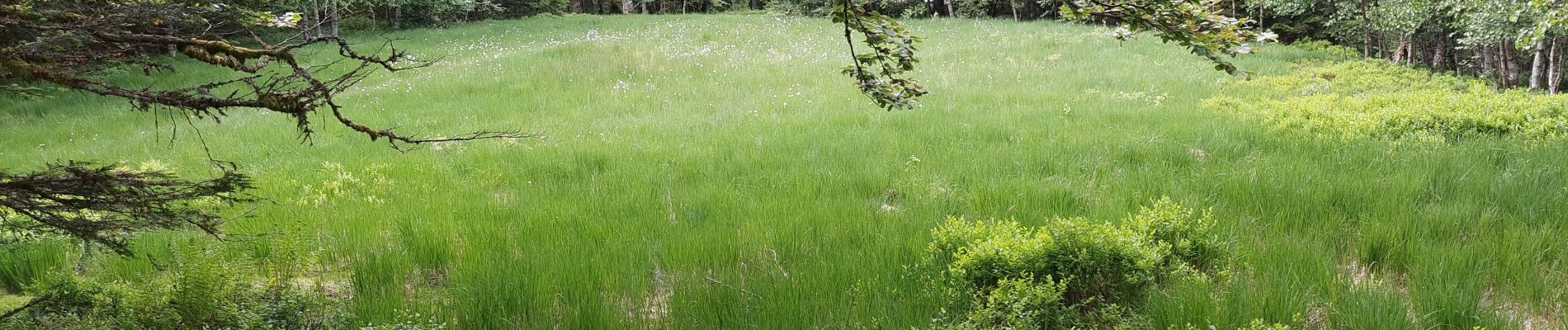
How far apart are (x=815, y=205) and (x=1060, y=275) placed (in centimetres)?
193

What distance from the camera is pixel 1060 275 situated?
3.46 metres

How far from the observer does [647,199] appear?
17.6 feet

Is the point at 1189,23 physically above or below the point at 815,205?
above

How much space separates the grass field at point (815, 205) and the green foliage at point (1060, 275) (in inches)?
6.4

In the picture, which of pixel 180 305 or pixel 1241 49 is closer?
pixel 1241 49

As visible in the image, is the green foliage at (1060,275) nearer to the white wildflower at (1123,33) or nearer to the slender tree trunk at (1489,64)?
the white wildflower at (1123,33)

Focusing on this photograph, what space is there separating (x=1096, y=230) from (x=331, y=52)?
22.0 metres

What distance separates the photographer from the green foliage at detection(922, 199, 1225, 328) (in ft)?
10.2

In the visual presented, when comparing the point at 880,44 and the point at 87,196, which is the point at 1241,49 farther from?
the point at 87,196

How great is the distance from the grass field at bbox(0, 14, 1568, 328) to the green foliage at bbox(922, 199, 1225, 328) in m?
0.16

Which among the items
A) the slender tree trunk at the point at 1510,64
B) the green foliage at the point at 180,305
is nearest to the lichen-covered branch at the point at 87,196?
the green foliage at the point at 180,305

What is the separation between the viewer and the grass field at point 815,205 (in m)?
3.36

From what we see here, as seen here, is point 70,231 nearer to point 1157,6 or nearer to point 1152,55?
point 1157,6

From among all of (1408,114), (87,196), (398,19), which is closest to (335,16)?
(87,196)
